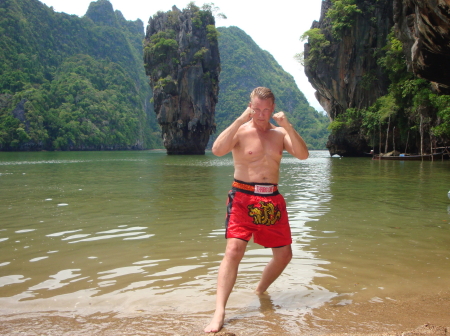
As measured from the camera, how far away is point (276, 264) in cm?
347

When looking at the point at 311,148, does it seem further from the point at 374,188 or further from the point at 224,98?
the point at 374,188

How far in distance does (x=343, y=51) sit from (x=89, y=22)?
122470 millimetres

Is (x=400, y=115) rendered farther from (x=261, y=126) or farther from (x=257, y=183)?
(x=257, y=183)

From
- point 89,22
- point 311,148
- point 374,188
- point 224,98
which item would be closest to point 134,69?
point 89,22

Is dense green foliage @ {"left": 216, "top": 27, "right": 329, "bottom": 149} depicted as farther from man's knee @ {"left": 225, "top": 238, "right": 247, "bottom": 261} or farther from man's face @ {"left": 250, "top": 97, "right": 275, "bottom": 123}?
man's knee @ {"left": 225, "top": 238, "right": 247, "bottom": 261}

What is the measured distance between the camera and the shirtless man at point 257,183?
3240mm

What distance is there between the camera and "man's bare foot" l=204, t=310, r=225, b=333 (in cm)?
281

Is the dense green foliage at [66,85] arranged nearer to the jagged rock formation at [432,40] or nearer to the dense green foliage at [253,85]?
the dense green foliage at [253,85]

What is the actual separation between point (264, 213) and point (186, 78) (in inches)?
2223

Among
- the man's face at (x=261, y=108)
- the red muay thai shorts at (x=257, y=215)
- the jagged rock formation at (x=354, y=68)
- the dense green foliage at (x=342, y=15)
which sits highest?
the dense green foliage at (x=342, y=15)

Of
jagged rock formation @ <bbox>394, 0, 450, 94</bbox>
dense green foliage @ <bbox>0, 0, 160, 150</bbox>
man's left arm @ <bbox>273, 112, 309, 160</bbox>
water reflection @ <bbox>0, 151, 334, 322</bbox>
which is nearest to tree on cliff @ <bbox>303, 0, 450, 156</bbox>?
jagged rock formation @ <bbox>394, 0, 450, 94</bbox>

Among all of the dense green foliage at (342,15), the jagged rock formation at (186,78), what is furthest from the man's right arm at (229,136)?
the jagged rock formation at (186,78)

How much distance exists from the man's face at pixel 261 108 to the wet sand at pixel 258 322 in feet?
4.82

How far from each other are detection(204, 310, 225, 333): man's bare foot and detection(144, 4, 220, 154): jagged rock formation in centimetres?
5521
